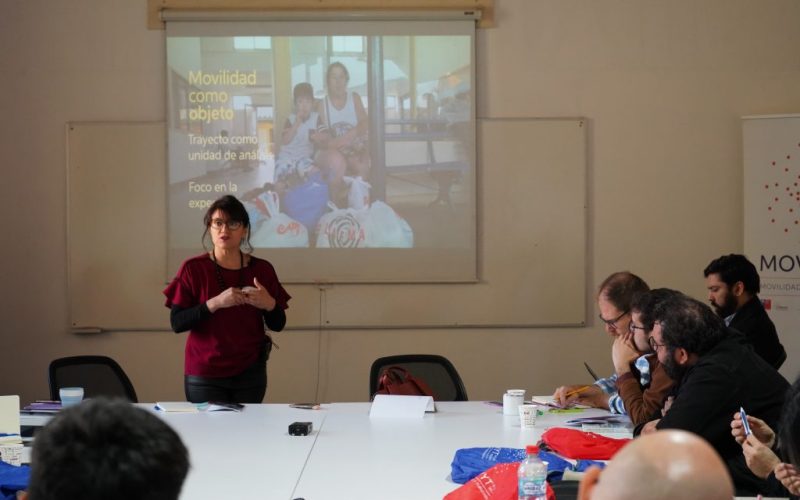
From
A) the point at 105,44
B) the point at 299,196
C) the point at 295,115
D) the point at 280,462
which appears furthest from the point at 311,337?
the point at 280,462

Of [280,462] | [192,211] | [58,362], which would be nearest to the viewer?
[280,462]

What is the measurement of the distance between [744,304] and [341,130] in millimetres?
2830

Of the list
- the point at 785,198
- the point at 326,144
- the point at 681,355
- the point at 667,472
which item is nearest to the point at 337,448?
the point at 681,355

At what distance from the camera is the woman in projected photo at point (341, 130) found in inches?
250

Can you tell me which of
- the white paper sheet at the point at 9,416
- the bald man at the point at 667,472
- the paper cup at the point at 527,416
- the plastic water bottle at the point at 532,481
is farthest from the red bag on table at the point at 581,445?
the bald man at the point at 667,472

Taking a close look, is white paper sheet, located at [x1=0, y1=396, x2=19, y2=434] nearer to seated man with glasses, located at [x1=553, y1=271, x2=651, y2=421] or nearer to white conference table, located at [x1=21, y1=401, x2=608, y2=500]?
white conference table, located at [x1=21, y1=401, x2=608, y2=500]

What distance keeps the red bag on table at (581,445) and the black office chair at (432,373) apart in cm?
153

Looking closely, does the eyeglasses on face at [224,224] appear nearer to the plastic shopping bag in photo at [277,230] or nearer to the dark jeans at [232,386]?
the dark jeans at [232,386]

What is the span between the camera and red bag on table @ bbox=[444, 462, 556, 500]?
8.28 ft

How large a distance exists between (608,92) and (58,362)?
3921 mm

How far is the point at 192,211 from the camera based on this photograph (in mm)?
6336

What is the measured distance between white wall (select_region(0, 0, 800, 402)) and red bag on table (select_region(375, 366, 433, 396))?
1.76 meters

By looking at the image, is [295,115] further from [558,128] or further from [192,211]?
[558,128]

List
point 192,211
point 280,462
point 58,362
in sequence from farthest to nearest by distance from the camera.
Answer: point 192,211 → point 58,362 → point 280,462
